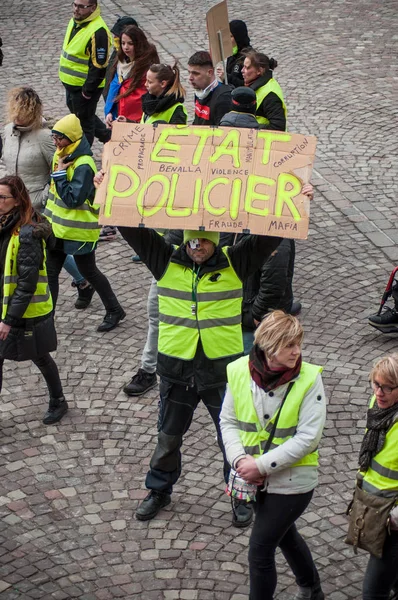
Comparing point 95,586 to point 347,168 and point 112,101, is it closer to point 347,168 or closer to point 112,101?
point 112,101

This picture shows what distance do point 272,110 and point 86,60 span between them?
295cm

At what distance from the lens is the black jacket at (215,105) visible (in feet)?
29.3

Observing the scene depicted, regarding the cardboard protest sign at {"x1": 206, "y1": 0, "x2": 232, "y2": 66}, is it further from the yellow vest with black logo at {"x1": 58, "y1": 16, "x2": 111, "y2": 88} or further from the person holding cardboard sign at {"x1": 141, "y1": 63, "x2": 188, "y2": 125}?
the yellow vest with black logo at {"x1": 58, "y1": 16, "x2": 111, "y2": 88}

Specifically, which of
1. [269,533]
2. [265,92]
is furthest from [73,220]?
[269,533]

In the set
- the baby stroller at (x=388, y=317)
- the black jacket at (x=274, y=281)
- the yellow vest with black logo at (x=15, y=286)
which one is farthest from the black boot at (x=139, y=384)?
the baby stroller at (x=388, y=317)

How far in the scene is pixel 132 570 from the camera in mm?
5891

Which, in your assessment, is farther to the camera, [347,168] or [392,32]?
[392,32]

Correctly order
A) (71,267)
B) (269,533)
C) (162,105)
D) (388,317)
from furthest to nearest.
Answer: (71,267) < (162,105) < (388,317) < (269,533)

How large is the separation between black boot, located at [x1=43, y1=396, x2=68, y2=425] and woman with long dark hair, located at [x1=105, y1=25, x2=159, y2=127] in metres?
3.44

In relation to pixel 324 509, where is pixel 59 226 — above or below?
above

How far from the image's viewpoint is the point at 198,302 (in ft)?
19.2

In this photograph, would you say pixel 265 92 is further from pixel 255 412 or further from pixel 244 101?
pixel 255 412

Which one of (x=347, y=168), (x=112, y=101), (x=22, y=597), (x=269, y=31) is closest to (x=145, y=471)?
(x=22, y=597)

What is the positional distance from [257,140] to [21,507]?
2.71 meters
